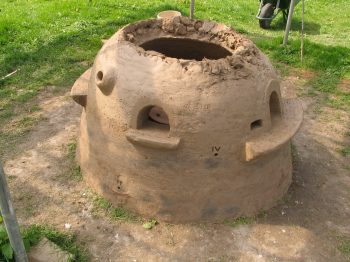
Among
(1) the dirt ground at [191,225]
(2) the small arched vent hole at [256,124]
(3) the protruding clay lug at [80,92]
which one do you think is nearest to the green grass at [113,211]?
(1) the dirt ground at [191,225]

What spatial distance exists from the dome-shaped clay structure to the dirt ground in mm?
235

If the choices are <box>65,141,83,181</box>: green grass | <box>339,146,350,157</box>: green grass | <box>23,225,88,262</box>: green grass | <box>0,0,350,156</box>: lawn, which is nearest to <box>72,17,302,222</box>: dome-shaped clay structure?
<box>65,141,83,181</box>: green grass

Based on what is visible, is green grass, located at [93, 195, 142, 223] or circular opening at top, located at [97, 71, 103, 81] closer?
circular opening at top, located at [97, 71, 103, 81]

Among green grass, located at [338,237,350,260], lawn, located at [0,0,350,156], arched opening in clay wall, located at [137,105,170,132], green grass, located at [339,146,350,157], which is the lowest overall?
green grass, located at [338,237,350,260]

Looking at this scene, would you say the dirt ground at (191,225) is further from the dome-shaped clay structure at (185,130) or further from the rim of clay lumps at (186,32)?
the rim of clay lumps at (186,32)

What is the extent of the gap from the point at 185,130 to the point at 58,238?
183cm

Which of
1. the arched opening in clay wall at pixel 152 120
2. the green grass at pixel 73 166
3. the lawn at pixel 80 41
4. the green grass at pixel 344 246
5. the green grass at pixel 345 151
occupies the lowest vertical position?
the green grass at pixel 344 246

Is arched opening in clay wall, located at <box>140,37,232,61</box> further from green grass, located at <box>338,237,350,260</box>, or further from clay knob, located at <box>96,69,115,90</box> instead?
green grass, located at <box>338,237,350,260</box>

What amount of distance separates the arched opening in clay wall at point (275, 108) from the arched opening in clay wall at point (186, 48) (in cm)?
76

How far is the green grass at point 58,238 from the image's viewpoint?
468 centimetres

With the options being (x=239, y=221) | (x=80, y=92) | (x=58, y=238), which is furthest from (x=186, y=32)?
(x=58, y=238)

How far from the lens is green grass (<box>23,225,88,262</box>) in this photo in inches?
184

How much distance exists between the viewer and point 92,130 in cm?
518

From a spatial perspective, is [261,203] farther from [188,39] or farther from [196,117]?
[188,39]
